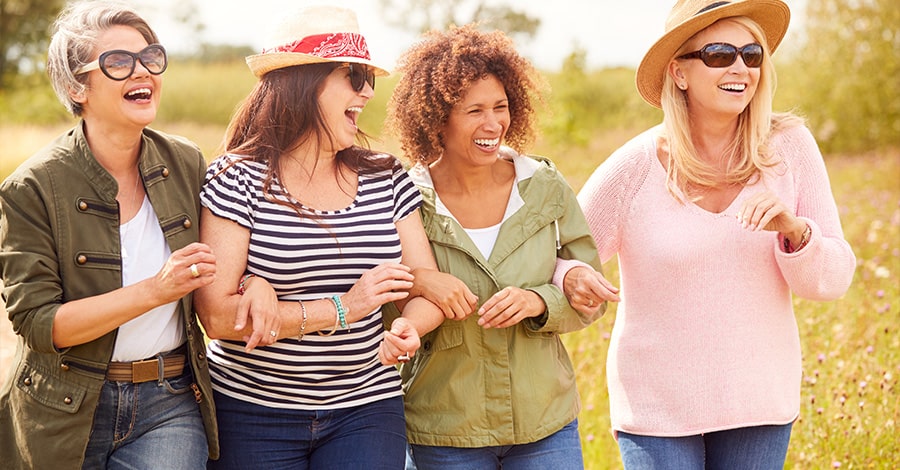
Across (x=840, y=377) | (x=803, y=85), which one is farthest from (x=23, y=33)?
(x=840, y=377)

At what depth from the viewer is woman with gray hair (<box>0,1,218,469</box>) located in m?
2.86

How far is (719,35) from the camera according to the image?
3.55 metres

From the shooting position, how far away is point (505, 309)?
3.24 metres

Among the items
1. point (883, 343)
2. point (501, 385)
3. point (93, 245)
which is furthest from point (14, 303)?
point (883, 343)

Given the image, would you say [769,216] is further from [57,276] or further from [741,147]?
[57,276]

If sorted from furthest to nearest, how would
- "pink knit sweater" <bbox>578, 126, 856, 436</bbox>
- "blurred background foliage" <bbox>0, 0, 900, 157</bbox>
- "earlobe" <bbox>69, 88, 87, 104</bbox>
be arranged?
"blurred background foliage" <bbox>0, 0, 900, 157</bbox> → "pink knit sweater" <bbox>578, 126, 856, 436</bbox> → "earlobe" <bbox>69, 88, 87, 104</bbox>

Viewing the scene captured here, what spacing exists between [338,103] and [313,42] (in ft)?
0.71

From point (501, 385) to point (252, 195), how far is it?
1.05 meters

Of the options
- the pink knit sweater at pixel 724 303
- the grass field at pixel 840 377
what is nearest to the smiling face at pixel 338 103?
the grass field at pixel 840 377

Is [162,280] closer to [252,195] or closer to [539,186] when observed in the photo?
[252,195]

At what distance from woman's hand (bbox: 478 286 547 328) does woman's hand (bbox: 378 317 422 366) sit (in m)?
0.27

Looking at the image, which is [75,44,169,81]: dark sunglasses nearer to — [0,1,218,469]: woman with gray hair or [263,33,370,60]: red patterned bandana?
[0,1,218,469]: woman with gray hair

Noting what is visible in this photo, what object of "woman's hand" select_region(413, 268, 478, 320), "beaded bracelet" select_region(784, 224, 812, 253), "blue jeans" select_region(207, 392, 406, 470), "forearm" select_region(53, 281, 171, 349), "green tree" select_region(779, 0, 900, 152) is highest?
"forearm" select_region(53, 281, 171, 349)

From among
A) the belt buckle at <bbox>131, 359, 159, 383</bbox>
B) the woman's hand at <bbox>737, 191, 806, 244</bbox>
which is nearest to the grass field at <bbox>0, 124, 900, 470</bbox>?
the belt buckle at <bbox>131, 359, 159, 383</bbox>
